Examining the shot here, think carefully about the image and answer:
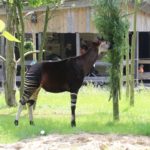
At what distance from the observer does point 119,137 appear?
22.6ft

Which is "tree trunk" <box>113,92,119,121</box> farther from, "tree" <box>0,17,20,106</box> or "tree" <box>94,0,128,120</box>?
"tree" <box>0,17,20,106</box>

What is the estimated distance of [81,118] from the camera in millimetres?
9727

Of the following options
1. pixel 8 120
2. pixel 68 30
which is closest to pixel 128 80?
pixel 8 120

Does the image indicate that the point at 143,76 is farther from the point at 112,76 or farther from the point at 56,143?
the point at 56,143

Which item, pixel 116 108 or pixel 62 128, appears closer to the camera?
pixel 62 128

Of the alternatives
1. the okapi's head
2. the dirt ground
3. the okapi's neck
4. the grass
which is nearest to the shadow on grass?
the grass

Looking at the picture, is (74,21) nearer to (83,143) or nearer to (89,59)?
(89,59)

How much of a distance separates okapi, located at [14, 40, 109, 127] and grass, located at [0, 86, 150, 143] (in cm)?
45

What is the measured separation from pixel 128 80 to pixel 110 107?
4.76 ft

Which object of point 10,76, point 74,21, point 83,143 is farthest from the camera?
point 74,21

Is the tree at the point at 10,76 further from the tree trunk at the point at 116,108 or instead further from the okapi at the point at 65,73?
the tree trunk at the point at 116,108

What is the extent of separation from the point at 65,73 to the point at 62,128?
112 cm

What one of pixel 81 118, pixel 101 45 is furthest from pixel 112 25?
pixel 81 118

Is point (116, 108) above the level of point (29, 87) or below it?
below
